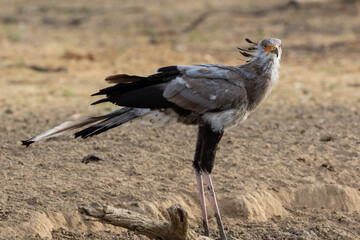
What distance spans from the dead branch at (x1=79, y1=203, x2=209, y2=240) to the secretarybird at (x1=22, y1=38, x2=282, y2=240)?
733mm

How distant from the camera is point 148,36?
13672 mm

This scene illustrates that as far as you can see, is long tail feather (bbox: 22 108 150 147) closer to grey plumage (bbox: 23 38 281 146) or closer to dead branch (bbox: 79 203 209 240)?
grey plumage (bbox: 23 38 281 146)

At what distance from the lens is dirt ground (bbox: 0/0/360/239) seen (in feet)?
15.5

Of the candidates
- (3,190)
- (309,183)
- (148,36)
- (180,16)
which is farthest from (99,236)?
(180,16)

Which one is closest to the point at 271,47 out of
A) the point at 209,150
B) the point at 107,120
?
the point at 209,150

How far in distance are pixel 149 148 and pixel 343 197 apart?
1.85m

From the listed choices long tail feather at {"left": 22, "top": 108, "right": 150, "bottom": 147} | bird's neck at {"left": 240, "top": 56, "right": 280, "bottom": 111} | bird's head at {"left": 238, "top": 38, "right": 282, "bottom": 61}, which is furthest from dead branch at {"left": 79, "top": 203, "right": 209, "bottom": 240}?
bird's head at {"left": 238, "top": 38, "right": 282, "bottom": 61}

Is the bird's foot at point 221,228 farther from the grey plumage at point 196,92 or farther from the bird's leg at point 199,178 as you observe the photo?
the grey plumage at point 196,92

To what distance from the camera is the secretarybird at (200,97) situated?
441cm

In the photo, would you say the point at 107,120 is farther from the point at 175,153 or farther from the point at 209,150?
the point at 175,153

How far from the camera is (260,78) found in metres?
4.61

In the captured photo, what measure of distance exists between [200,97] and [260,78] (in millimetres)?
488

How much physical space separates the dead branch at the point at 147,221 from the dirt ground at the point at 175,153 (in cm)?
60

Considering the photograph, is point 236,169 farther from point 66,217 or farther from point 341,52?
point 341,52
